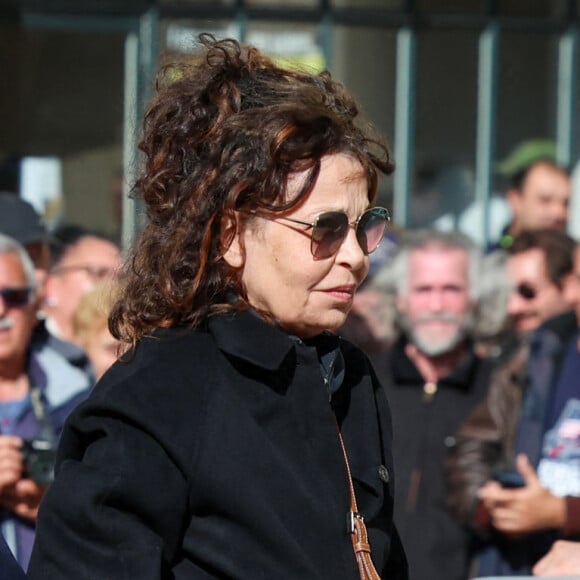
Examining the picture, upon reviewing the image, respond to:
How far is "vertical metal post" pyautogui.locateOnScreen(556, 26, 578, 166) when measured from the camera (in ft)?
32.6

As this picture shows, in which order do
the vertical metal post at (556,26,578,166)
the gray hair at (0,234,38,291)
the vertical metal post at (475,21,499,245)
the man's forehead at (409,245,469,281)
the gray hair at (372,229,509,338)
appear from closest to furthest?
the gray hair at (0,234,38,291), the man's forehead at (409,245,469,281), the gray hair at (372,229,509,338), the vertical metal post at (475,21,499,245), the vertical metal post at (556,26,578,166)

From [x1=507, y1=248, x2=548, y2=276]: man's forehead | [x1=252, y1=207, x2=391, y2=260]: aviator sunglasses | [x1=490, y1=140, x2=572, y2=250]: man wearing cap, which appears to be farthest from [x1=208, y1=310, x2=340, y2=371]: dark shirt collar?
[x1=490, y1=140, x2=572, y2=250]: man wearing cap

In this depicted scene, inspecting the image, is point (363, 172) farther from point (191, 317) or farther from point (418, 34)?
point (418, 34)

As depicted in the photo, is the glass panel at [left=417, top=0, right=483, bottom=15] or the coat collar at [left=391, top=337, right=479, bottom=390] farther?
the glass panel at [left=417, top=0, right=483, bottom=15]

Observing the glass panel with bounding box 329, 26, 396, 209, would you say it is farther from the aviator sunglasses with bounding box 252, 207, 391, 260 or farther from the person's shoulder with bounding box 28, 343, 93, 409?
the aviator sunglasses with bounding box 252, 207, 391, 260

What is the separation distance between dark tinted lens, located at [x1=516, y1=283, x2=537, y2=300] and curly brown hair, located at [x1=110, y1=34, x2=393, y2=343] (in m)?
3.63

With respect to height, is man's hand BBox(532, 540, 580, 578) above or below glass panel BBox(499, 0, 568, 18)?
below

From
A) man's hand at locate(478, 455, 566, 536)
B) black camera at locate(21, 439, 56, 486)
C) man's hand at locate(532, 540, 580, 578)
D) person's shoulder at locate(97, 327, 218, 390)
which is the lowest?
man's hand at locate(478, 455, 566, 536)

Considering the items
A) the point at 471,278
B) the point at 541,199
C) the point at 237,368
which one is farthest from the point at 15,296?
the point at 541,199

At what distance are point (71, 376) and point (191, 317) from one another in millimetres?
1994

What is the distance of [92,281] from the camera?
18.0 ft

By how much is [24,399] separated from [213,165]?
80.6 inches

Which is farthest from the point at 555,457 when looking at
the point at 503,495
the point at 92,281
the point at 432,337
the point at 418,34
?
the point at 418,34

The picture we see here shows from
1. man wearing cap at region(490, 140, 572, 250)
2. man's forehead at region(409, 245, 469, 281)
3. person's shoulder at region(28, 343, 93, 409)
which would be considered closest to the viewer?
person's shoulder at region(28, 343, 93, 409)
